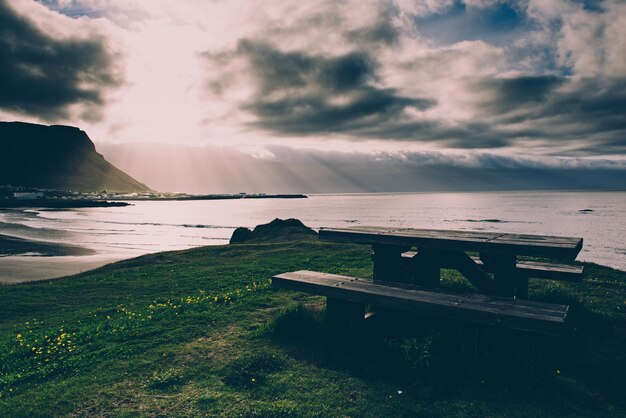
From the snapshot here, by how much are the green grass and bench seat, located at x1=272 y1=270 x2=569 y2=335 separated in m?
0.49

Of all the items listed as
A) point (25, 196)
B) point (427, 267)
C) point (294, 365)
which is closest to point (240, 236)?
point (427, 267)

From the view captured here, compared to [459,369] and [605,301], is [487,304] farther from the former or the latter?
[605,301]

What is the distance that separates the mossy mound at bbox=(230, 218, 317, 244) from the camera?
27500mm

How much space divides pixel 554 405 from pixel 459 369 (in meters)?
1.11

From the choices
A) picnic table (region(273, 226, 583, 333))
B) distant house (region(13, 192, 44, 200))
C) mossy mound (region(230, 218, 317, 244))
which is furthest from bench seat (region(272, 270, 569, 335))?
distant house (region(13, 192, 44, 200))

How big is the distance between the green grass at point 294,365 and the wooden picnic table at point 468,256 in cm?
85

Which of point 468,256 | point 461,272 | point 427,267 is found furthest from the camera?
point 427,267

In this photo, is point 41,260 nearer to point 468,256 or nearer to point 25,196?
Answer: point 468,256

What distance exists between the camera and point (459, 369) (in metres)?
5.08

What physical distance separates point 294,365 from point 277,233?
2331cm

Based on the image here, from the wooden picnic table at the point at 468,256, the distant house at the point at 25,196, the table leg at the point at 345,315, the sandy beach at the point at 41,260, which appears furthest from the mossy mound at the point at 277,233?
the distant house at the point at 25,196

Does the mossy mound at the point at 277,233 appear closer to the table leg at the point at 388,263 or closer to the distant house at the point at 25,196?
the table leg at the point at 388,263

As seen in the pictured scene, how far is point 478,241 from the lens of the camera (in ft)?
17.8

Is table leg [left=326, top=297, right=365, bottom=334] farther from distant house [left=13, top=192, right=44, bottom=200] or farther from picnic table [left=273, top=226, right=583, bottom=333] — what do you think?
distant house [left=13, top=192, right=44, bottom=200]
